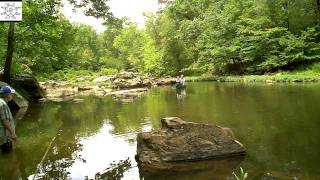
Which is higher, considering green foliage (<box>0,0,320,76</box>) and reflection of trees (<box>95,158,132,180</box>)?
green foliage (<box>0,0,320,76</box>)

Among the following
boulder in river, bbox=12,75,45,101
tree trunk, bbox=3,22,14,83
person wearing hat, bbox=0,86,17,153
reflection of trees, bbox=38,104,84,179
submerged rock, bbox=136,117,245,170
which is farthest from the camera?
boulder in river, bbox=12,75,45,101

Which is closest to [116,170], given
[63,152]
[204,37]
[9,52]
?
[63,152]

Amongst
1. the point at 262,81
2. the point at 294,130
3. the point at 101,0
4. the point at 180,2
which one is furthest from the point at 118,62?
the point at 294,130

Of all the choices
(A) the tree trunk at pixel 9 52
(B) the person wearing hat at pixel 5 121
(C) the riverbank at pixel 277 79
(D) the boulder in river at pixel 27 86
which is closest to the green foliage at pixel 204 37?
(A) the tree trunk at pixel 9 52

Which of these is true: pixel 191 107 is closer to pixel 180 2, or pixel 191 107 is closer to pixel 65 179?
pixel 65 179

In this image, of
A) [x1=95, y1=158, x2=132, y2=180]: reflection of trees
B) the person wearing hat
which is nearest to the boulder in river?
the person wearing hat

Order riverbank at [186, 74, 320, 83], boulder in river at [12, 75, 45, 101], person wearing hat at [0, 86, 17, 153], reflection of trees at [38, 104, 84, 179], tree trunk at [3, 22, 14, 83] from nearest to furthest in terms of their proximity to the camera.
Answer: reflection of trees at [38, 104, 84, 179] < person wearing hat at [0, 86, 17, 153] < tree trunk at [3, 22, 14, 83] < boulder in river at [12, 75, 45, 101] < riverbank at [186, 74, 320, 83]

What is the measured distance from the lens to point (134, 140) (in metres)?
12.5

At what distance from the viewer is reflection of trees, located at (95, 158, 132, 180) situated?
8.52m

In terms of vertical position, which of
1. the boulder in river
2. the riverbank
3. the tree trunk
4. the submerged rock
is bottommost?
the submerged rock

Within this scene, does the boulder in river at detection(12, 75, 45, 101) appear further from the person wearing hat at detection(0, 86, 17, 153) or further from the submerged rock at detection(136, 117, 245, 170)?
the submerged rock at detection(136, 117, 245, 170)

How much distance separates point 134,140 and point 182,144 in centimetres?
309

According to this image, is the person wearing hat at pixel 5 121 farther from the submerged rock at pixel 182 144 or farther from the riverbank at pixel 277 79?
the riverbank at pixel 277 79

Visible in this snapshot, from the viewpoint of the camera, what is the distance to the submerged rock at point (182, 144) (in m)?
9.57
